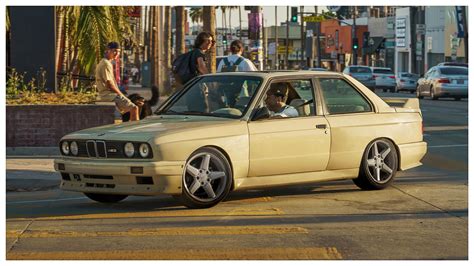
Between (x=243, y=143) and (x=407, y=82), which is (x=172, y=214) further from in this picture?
(x=407, y=82)

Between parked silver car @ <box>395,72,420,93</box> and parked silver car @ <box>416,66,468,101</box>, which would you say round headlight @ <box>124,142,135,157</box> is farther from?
parked silver car @ <box>395,72,420,93</box>

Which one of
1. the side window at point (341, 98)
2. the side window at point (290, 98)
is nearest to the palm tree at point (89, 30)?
the side window at point (341, 98)

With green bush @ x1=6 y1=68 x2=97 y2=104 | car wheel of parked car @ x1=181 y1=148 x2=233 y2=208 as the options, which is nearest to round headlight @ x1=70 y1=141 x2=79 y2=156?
car wheel of parked car @ x1=181 y1=148 x2=233 y2=208

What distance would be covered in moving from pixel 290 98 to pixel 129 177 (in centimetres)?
233

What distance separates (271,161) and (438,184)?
2.61 m

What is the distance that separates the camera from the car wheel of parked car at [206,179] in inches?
398

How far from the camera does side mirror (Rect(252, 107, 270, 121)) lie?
1077 centimetres

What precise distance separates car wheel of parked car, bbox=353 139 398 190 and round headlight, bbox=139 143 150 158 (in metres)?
2.74

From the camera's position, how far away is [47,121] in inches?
668

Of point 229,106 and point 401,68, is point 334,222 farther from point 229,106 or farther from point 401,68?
point 401,68

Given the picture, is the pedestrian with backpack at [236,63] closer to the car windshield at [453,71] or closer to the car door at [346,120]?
the car door at [346,120]

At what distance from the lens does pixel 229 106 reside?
11.0 meters

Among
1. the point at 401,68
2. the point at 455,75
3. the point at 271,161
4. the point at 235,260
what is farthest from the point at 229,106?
the point at 401,68

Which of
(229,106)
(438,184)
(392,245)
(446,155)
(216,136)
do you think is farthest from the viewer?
(446,155)
